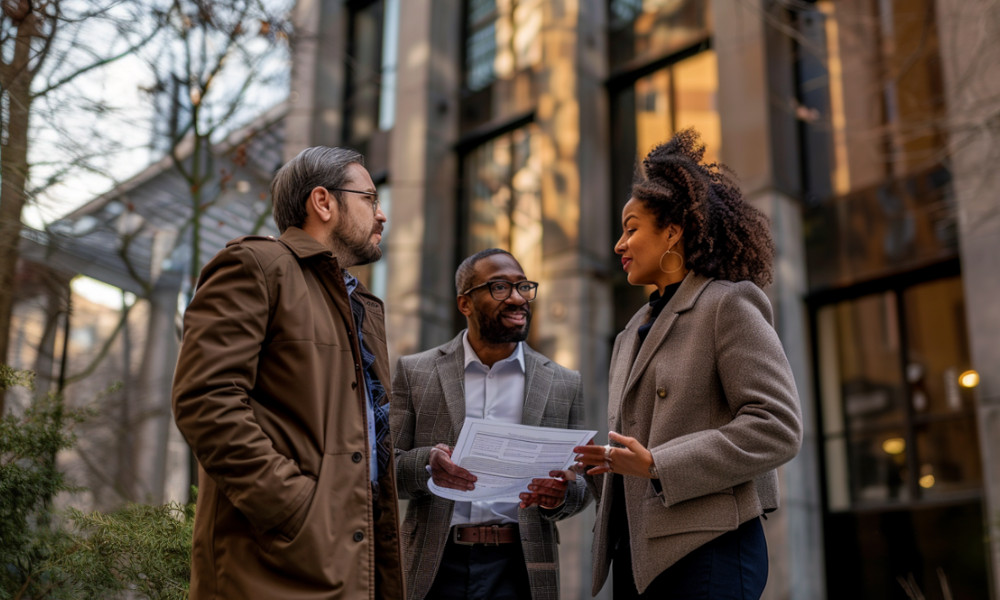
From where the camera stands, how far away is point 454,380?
484cm

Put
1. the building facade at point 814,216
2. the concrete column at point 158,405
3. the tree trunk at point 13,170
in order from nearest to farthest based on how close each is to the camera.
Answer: the tree trunk at point 13,170, the building facade at point 814,216, the concrete column at point 158,405

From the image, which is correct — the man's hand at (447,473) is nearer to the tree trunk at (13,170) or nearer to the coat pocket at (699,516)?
the coat pocket at (699,516)

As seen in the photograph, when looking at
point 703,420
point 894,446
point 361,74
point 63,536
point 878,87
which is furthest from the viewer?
point 361,74

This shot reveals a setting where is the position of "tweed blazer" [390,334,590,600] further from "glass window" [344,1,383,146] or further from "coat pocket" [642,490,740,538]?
"glass window" [344,1,383,146]

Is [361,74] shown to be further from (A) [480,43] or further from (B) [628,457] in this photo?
(B) [628,457]

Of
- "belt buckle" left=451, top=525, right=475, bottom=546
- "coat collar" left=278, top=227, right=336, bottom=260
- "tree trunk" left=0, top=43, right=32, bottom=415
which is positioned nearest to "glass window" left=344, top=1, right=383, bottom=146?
"tree trunk" left=0, top=43, right=32, bottom=415

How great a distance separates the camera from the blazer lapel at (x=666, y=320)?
3.54m

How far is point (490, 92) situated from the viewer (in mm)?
17672

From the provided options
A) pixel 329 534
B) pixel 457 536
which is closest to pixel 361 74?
pixel 457 536

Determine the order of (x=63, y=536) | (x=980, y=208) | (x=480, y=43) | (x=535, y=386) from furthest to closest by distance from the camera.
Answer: (x=480, y=43), (x=980, y=208), (x=63, y=536), (x=535, y=386)

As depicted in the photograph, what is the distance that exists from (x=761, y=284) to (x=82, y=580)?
12.0ft

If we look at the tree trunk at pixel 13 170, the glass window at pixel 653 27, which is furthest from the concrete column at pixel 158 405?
the glass window at pixel 653 27

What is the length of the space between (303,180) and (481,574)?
1932mm

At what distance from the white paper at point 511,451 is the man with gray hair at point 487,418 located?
0.09 meters
